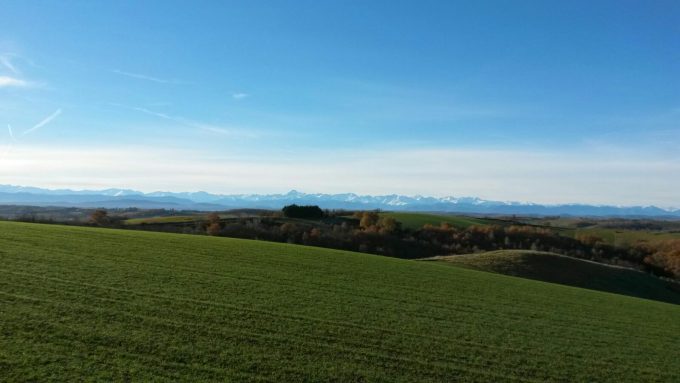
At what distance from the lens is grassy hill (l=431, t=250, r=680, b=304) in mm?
33750

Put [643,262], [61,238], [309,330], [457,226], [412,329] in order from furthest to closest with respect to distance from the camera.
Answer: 1. [457,226]
2. [643,262]
3. [61,238]
4. [412,329]
5. [309,330]

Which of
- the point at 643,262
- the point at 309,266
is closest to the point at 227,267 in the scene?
the point at 309,266

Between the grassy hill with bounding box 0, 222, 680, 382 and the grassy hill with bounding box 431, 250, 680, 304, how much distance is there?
12.8 m

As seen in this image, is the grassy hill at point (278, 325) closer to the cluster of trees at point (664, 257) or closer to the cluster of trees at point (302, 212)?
the cluster of trees at point (664, 257)

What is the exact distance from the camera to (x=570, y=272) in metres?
35.5

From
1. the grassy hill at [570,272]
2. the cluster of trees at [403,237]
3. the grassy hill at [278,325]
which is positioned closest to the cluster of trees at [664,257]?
the cluster of trees at [403,237]

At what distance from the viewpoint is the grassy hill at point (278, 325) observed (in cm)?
904

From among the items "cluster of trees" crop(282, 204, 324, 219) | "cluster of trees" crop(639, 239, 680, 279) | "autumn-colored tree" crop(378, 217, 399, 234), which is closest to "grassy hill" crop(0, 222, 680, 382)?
"cluster of trees" crop(639, 239, 680, 279)

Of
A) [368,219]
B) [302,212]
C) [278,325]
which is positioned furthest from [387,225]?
[278,325]

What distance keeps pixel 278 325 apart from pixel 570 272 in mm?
30208

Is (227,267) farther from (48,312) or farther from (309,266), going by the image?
(48,312)

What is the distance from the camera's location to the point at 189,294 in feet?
44.2

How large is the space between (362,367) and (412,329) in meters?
3.28

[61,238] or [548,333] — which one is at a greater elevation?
[61,238]
